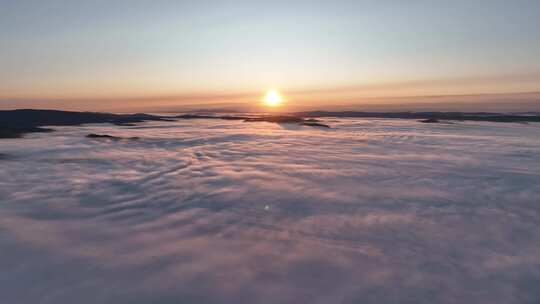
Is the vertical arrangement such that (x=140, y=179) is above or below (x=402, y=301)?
above

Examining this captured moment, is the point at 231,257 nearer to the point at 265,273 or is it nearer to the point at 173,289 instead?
the point at 265,273

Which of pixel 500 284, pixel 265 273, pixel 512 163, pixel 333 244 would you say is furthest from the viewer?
pixel 512 163

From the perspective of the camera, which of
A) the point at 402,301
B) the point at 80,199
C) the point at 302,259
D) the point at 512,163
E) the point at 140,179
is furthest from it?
the point at 512,163

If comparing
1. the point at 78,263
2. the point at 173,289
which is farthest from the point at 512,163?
the point at 78,263

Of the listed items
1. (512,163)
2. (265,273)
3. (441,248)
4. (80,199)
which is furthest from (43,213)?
(512,163)

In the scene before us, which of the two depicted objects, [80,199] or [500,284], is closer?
[500,284]

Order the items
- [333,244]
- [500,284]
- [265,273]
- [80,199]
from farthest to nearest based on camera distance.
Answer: [80,199] < [333,244] < [265,273] < [500,284]

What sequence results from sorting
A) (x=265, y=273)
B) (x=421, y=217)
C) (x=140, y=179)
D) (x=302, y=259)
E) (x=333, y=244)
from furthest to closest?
1. (x=140, y=179)
2. (x=421, y=217)
3. (x=333, y=244)
4. (x=302, y=259)
5. (x=265, y=273)

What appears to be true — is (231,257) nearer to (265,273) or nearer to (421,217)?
(265,273)

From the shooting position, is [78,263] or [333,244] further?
[333,244]
